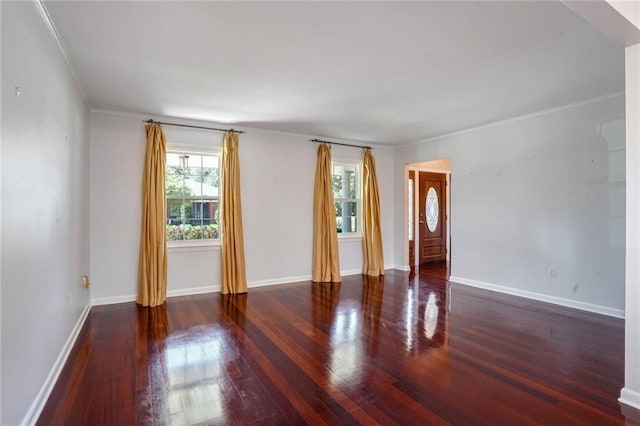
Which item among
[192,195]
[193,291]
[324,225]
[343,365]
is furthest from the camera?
[324,225]

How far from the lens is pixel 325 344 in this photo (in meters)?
3.06

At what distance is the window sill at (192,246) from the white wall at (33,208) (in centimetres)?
166

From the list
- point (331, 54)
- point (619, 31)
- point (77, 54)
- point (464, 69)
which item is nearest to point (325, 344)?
point (331, 54)

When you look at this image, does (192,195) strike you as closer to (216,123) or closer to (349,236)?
(216,123)

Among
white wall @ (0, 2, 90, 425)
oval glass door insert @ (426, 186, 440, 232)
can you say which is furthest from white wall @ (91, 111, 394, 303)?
oval glass door insert @ (426, 186, 440, 232)

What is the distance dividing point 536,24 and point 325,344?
300 centimetres

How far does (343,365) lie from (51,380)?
209cm

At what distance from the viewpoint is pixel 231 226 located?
4949 millimetres

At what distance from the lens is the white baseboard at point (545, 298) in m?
3.89

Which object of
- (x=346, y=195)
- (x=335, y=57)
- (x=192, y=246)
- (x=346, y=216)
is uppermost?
(x=335, y=57)

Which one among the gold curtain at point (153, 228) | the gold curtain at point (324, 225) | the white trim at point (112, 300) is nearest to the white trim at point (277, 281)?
the gold curtain at point (324, 225)

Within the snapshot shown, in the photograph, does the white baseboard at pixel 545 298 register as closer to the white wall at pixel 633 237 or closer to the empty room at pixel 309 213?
the empty room at pixel 309 213

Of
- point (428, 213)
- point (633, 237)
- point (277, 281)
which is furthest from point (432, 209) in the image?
point (633, 237)

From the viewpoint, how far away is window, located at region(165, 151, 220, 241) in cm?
488
